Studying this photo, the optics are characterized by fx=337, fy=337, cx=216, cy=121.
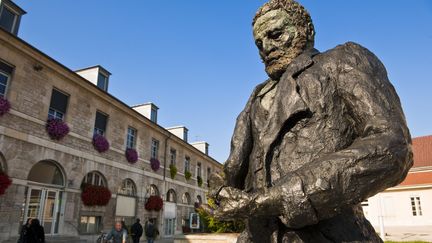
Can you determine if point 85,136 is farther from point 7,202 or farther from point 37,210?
point 7,202

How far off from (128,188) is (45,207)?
22.7 feet

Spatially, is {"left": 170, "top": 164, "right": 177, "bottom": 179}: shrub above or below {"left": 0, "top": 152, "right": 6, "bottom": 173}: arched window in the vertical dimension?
above

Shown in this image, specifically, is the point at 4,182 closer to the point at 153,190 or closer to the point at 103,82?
the point at 103,82

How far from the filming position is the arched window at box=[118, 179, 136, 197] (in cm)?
2061

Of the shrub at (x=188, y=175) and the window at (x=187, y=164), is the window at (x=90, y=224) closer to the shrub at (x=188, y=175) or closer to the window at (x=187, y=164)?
the shrub at (x=188, y=175)

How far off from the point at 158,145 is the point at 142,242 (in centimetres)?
734

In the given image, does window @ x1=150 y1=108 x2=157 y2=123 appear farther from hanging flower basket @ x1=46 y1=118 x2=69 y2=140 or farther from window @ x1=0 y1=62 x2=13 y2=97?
window @ x1=0 y1=62 x2=13 y2=97

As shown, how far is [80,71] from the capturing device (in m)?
21.6

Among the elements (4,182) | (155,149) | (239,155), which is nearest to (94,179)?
(4,182)

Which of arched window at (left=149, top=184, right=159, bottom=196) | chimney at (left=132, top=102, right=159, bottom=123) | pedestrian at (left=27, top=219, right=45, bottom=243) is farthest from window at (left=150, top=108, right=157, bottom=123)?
pedestrian at (left=27, top=219, right=45, bottom=243)

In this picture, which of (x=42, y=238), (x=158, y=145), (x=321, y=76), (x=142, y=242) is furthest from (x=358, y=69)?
(x=158, y=145)

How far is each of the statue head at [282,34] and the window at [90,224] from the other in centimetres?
1706

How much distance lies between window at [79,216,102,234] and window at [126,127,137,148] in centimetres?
541

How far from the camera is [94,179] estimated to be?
59.4 feet
